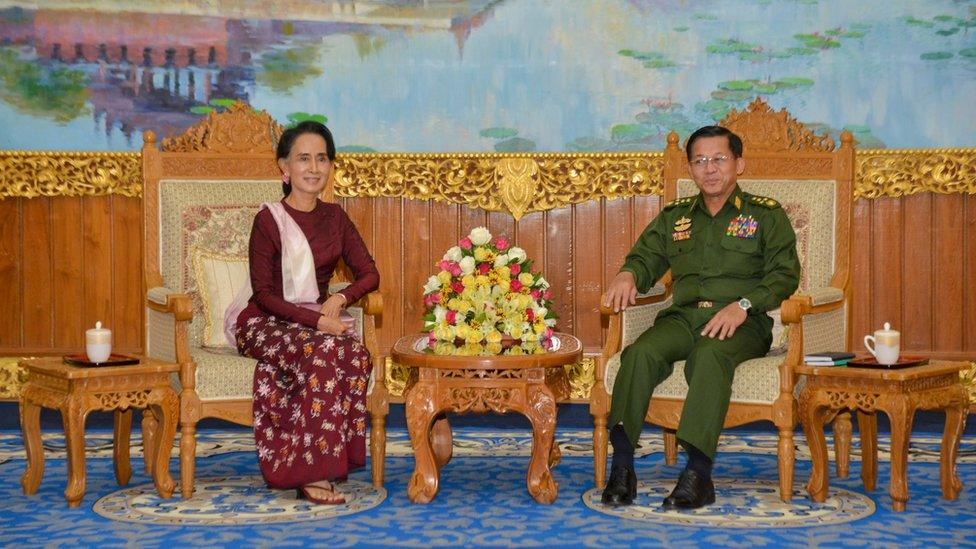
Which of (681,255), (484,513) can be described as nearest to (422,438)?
(484,513)

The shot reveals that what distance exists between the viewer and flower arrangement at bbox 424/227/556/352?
4.26m

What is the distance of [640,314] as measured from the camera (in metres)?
4.64

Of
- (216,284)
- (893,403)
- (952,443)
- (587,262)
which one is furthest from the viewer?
(587,262)

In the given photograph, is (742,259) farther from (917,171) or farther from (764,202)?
(917,171)

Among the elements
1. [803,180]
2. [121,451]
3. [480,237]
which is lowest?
[121,451]

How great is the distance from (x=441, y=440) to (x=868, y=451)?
5.28 ft

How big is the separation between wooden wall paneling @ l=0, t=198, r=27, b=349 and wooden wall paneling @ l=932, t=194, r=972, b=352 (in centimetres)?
456

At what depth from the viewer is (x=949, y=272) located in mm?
6020

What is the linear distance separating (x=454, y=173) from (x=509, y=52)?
2.28 ft

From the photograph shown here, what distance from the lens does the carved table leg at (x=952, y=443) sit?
419 cm

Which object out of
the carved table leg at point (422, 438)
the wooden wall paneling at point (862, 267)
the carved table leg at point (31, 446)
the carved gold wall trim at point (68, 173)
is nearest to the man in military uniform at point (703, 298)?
the carved table leg at point (422, 438)

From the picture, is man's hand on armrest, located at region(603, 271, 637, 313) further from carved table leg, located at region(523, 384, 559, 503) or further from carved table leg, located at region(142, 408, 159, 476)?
carved table leg, located at region(142, 408, 159, 476)

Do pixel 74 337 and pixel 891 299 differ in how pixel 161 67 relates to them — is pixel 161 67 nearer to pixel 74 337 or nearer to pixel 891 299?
pixel 74 337

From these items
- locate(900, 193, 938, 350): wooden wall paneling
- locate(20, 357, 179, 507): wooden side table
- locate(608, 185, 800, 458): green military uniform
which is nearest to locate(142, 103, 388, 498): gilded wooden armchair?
locate(20, 357, 179, 507): wooden side table
